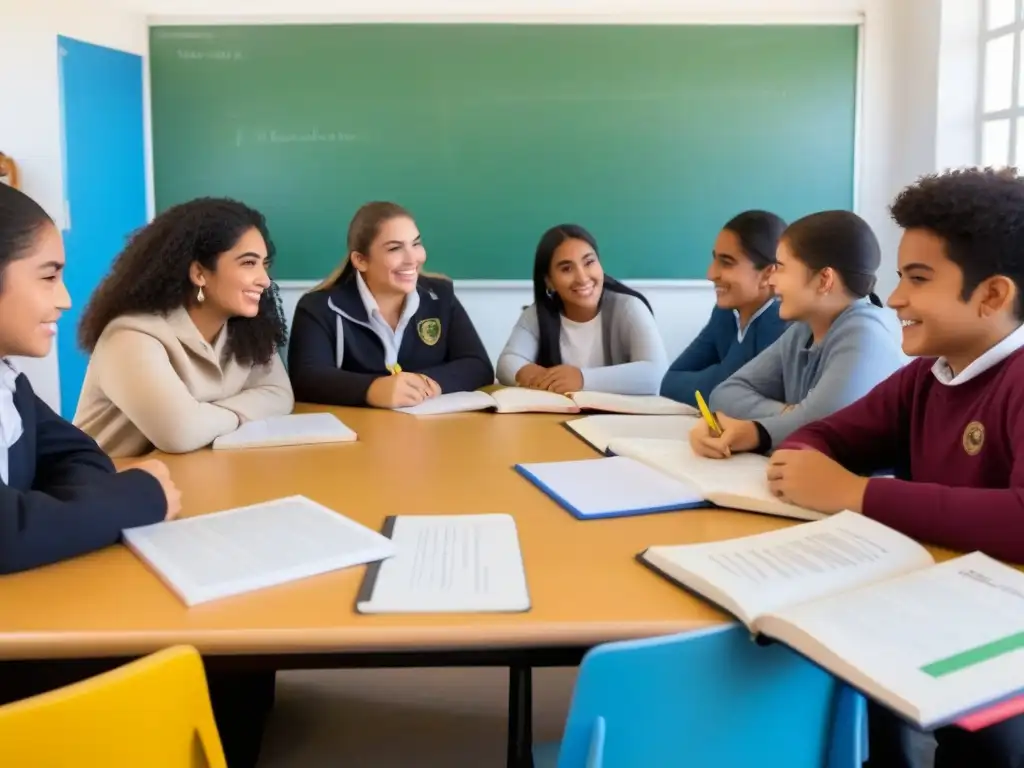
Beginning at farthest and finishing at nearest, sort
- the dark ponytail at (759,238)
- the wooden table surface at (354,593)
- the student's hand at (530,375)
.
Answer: the student's hand at (530,375) → the dark ponytail at (759,238) → the wooden table surface at (354,593)

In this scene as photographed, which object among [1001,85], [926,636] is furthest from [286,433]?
[1001,85]

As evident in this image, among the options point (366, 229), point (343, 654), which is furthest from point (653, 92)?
point (343, 654)

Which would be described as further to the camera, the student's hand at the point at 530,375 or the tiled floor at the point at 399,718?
the student's hand at the point at 530,375

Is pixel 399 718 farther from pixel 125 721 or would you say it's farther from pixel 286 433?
pixel 125 721

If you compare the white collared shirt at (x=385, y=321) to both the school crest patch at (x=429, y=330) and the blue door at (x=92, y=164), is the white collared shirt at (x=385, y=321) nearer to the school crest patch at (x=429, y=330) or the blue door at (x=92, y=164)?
the school crest patch at (x=429, y=330)

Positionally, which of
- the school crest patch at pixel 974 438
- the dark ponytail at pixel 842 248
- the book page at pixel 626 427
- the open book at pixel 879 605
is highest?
the dark ponytail at pixel 842 248

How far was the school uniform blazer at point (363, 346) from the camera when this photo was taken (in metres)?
2.36

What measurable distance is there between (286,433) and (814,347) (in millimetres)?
1053

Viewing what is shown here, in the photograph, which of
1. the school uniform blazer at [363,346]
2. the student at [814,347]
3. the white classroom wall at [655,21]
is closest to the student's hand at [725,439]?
the student at [814,347]

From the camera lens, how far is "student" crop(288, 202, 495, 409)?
244 cm

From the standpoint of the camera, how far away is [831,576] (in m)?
0.96

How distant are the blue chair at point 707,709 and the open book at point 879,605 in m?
0.05

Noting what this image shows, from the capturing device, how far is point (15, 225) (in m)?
1.21

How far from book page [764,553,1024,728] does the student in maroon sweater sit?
16 cm
